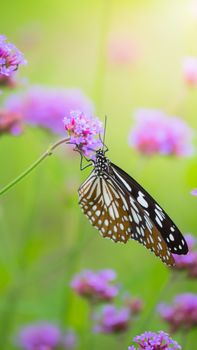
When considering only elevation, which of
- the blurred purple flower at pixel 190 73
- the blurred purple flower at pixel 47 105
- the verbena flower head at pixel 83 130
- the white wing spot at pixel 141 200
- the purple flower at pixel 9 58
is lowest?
the purple flower at pixel 9 58

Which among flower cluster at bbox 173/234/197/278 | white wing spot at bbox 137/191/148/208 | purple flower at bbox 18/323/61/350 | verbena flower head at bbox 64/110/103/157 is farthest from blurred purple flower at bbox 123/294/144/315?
verbena flower head at bbox 64/110/103/157

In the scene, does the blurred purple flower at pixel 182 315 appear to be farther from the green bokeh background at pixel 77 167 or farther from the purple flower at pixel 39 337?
the purple flower at pixel 39 337

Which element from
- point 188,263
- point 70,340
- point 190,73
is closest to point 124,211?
point 188,263

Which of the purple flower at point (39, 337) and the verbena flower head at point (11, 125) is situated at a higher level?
the purple flower at point (39, 337)

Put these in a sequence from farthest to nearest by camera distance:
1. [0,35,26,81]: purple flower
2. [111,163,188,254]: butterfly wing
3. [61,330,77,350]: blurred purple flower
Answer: [61,330,77,350]: blurred purple flower
[111,163,188,254]: butterfly wing
[0,35,26,81]: purple flower

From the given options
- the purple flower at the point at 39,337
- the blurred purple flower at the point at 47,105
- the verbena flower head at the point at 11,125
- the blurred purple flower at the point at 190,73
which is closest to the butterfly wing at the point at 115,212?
the verbena flower head at the point at 11,125

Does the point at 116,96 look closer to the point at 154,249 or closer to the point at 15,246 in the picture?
the point at 15,246

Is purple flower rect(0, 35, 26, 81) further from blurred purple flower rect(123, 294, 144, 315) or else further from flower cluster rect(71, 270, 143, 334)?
blurred purple flower rect(123, 294, 144, 315)

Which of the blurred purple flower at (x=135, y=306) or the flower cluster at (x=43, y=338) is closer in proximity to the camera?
the blurred purple flower at (x=135, y=306)
